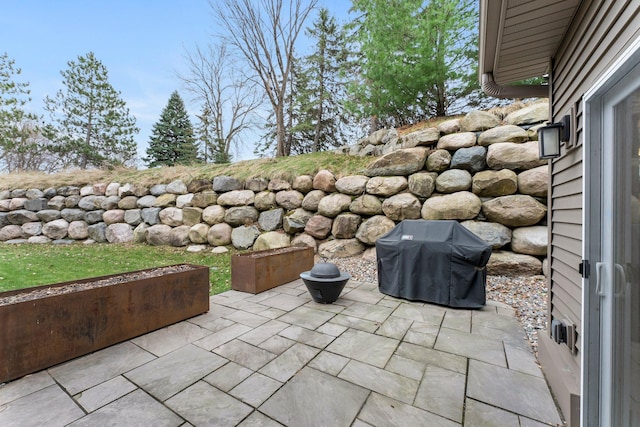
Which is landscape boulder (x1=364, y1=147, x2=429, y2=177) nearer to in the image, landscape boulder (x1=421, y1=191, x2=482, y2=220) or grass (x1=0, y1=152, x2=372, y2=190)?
grass (x1=0, y1=152, x2=372, y2=190)

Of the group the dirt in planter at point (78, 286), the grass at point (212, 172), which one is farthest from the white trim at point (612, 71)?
the grass at point (212, 172)

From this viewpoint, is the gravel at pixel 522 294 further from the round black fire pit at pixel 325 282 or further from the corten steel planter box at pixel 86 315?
the corten steel planter box at pixel 86 315

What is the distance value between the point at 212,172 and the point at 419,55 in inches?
242

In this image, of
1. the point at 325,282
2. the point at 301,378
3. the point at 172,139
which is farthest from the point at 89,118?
the point at 301,378

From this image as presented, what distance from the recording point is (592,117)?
140 cm

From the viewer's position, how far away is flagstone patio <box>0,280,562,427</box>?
1.43 meters

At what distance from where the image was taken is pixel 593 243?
4.47 feet

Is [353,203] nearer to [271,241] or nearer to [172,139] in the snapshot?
[271,241]

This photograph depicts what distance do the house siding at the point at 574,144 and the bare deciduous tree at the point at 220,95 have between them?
35.7 feet

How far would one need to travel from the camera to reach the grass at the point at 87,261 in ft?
13.2

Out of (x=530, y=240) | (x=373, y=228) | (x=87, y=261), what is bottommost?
(x=87, y=261)

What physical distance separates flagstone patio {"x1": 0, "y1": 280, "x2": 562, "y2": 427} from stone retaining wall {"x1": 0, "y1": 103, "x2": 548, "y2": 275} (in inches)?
87.2

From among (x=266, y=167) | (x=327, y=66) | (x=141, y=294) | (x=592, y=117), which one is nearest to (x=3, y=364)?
(x=141, y=294)

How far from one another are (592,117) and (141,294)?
3.52m
